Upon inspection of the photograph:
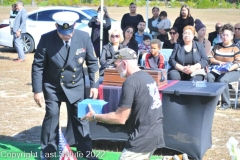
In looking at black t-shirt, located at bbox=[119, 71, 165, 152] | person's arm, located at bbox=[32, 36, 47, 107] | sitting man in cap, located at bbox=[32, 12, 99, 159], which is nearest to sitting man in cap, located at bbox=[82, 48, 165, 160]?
black t-shirt, located at bbox=[119, 71, 165, 152]

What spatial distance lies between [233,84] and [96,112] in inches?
174

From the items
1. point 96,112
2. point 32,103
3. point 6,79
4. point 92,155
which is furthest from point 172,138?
point 6,79

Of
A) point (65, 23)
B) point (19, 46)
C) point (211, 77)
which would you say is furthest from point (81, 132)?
point (19, 46)

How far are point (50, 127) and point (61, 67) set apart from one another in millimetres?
751

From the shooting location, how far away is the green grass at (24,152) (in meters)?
6.01

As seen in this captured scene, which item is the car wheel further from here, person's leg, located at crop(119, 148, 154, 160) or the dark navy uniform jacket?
person's leg, located at crop(119, 148, 154, 160)

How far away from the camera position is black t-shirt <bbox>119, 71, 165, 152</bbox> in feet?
13.2

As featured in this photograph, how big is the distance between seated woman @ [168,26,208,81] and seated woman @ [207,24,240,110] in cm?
54

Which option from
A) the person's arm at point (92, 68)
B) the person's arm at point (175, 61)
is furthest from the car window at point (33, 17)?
the person's arm at point (92, 68)

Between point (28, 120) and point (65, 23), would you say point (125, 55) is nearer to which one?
point (65, 23)

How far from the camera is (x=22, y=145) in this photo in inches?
254

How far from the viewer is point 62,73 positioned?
544 cm

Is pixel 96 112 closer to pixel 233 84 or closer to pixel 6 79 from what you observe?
pixel 233 84

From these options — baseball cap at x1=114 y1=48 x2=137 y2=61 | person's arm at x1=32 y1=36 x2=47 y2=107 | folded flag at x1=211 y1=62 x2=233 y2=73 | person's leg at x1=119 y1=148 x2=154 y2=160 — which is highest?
baseball cap at x1=114 y1=48 x2=137 y2=61
